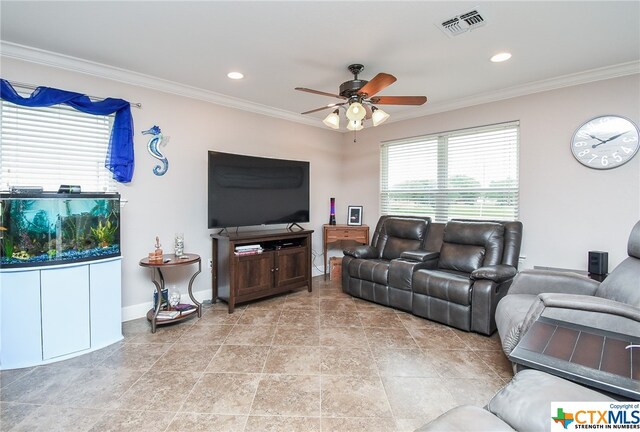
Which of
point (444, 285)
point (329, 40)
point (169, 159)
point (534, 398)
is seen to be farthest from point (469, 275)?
point (169, 159)

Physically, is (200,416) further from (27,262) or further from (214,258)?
(214,258)

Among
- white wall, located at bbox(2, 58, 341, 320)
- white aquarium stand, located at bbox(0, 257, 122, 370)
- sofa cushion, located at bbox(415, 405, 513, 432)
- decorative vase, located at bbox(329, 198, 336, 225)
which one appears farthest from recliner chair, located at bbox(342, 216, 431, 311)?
white aquarium stand, located at bbox(0, 257, 122, 370)

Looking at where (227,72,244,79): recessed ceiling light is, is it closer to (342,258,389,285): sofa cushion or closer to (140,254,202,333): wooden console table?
(140,254,202,333): wooden console table

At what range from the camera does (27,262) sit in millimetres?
2234

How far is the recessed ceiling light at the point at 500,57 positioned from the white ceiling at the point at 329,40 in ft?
0.23

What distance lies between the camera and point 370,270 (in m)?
3.61

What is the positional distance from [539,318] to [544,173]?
2.31 metres

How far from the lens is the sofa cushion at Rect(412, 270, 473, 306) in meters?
2.85

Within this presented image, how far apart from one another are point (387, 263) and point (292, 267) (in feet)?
3.96

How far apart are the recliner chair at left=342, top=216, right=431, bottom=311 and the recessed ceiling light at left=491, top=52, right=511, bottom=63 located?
77.1 inches

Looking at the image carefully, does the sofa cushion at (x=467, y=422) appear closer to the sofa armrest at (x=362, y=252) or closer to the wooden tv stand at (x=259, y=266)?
the wooden tv stand at (x=259, y=266)

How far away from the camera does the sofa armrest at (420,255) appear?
11.3 ft

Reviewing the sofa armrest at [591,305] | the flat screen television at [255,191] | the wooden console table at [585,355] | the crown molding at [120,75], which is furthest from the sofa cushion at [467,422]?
the crown molding at [120,75]

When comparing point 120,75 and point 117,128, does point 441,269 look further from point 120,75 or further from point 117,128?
point 120,75
